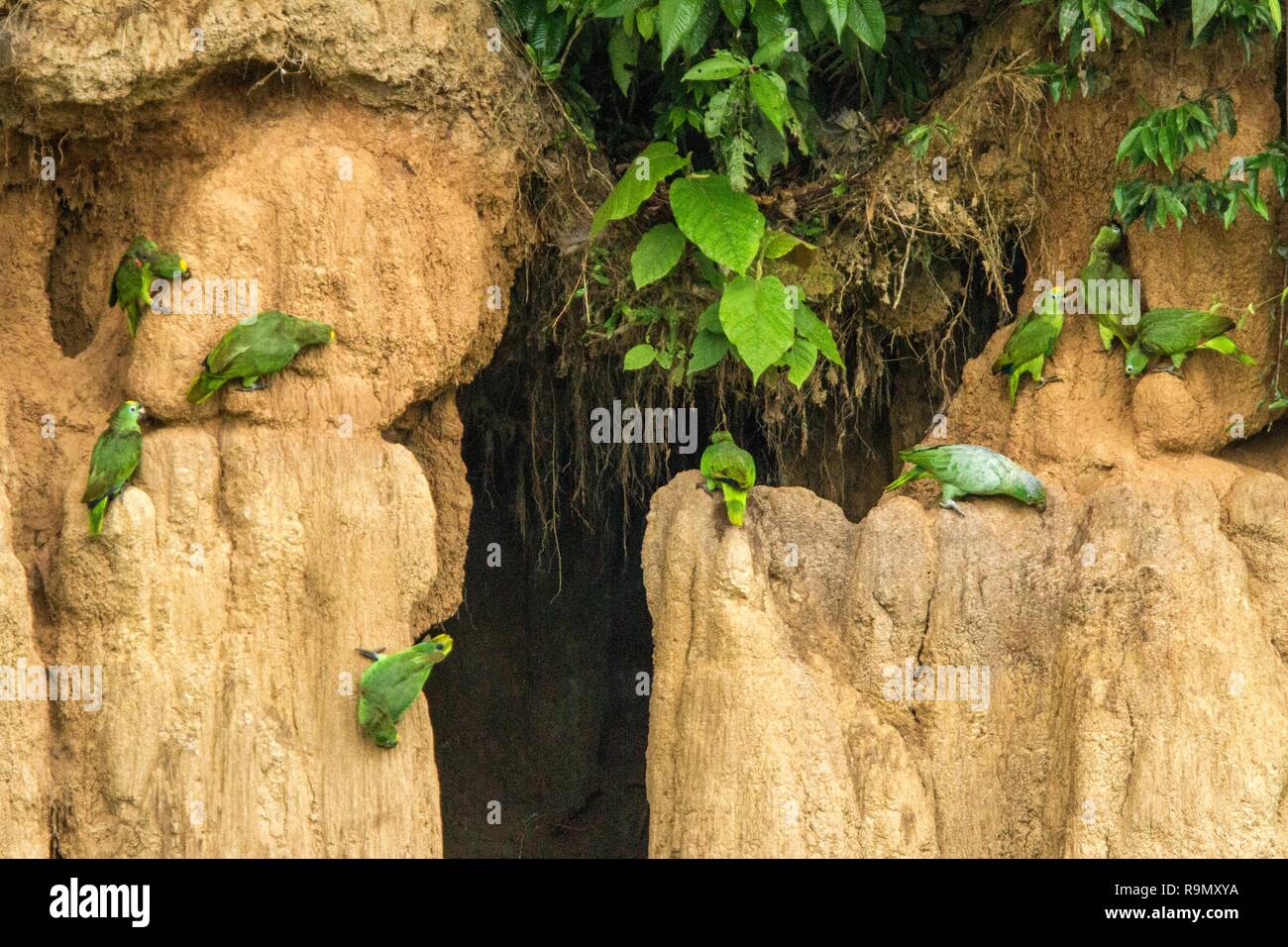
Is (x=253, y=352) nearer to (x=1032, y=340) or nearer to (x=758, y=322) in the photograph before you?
(x=758, y=322)

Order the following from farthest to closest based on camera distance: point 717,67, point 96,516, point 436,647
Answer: point 717,67, point 436,647, point 96,516

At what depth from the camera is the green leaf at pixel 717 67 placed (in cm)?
741

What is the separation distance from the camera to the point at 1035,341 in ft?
26.0

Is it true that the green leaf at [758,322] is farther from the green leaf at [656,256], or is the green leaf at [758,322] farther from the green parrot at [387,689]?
the green parrot at [387,689]

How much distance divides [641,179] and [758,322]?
0.86 m

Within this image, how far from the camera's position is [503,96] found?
7.89 metres

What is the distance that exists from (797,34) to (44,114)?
336 cm

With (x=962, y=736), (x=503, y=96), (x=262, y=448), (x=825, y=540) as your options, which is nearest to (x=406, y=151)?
(x=503, y=96)

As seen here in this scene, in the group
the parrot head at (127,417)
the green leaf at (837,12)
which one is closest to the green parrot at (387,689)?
the parrot head at (127,417)

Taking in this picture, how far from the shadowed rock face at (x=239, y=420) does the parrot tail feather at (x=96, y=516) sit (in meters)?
0.05

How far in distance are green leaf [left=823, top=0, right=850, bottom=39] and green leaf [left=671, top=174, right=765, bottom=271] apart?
86 centimetres

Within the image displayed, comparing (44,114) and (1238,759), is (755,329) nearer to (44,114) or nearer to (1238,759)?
(1238,759)

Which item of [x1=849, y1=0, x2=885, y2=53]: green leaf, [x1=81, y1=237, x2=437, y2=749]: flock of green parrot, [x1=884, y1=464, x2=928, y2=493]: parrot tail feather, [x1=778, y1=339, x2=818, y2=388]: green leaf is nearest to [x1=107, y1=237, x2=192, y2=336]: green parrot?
[x1=81, y1=237, x2=437, y2=749]: flock of green parrot

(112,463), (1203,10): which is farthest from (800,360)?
(112,463)
